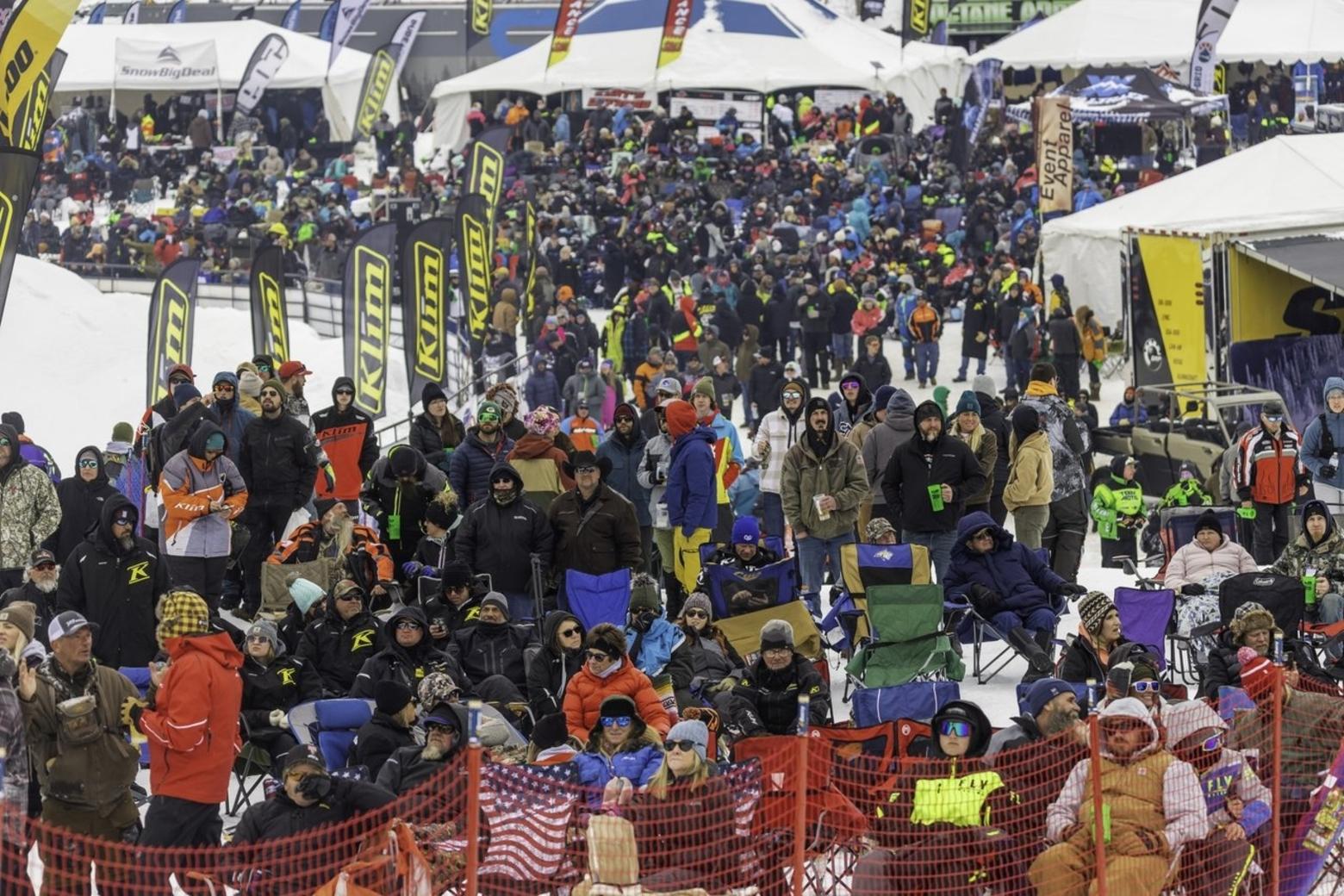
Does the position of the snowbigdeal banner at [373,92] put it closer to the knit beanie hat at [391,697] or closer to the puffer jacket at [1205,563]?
the puffer jacket at [1205,563]

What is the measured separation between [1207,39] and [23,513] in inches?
945

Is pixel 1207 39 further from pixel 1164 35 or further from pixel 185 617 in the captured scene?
pixel 185 617

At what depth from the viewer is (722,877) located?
7320mm

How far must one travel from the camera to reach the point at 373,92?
38406 millimetres

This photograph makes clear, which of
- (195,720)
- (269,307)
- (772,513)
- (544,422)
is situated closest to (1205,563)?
(772,513)

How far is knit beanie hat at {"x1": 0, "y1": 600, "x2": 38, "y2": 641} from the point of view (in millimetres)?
8219

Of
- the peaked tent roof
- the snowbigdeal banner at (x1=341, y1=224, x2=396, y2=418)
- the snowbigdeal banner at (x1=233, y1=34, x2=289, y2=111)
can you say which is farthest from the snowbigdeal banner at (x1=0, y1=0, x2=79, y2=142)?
the snowbigdeal banner at (x1=233, y1=34, x2=289, y2=111)

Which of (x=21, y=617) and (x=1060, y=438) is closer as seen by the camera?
(x=21, y=617)

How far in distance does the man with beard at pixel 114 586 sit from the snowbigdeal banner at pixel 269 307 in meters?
8.48

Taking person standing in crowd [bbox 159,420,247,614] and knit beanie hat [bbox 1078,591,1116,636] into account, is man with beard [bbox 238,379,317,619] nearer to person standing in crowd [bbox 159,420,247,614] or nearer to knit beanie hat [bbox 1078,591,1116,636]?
person standing in crowd [bbox 159,420,247,614]

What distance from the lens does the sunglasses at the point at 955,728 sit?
7820 mm

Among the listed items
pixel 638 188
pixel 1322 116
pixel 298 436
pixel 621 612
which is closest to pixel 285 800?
pixel 621 612

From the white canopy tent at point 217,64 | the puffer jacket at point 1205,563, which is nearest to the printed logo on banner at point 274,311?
the puffer jacket at point 1205,563

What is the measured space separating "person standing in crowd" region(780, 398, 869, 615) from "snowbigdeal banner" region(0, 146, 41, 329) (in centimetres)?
398
